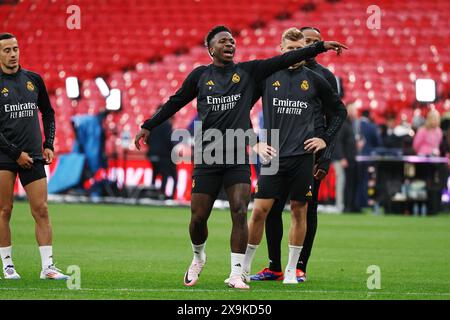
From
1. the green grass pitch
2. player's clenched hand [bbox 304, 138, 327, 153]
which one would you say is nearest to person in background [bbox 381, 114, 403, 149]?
the green grass pitch

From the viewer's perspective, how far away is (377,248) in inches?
602

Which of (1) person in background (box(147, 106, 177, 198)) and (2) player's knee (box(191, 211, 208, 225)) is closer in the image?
(2) player's knee (box(191, 211, 208, 225))

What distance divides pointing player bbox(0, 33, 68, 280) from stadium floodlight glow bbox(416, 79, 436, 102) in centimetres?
1499

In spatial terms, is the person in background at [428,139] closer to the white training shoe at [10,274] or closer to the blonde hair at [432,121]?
the blonde hair at [432,121]

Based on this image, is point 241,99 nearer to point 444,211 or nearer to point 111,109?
point 444,211

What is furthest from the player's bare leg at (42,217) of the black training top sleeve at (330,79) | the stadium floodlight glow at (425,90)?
the stadium floodlight glow at (425,90)

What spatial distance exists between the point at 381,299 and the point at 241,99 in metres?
2.21

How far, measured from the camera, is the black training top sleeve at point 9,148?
33.6 ft

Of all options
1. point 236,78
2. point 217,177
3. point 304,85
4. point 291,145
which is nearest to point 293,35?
point 304,85

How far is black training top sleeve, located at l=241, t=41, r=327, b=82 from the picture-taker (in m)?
9.53

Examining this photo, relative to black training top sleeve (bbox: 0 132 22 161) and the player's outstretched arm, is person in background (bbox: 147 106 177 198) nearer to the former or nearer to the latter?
black training top sleeve (bbox: 0 132 22 161)

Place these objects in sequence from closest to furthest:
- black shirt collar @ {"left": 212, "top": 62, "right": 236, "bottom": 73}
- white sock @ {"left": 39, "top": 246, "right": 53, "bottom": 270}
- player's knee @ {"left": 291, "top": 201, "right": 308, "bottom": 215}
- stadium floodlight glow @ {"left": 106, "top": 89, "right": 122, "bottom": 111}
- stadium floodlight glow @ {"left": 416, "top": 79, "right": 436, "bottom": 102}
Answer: black shirt collar @ {"left": 212, "top": 62, "right": 236, "bottom": 73}, player's knee @ {"left": 291, "top": 201, "right": 308, "bottom": 215}, white sock @ {"left": 39, "top": 246, "right": 53, "bottom": 270}, stadium floodlight glow @ {"left": 416, "top": 79, "right": 436, "bottom": 102}, stadium floodlight glow @ {"left": 106, "top": 89, "right": 122, "bottom": 111}
